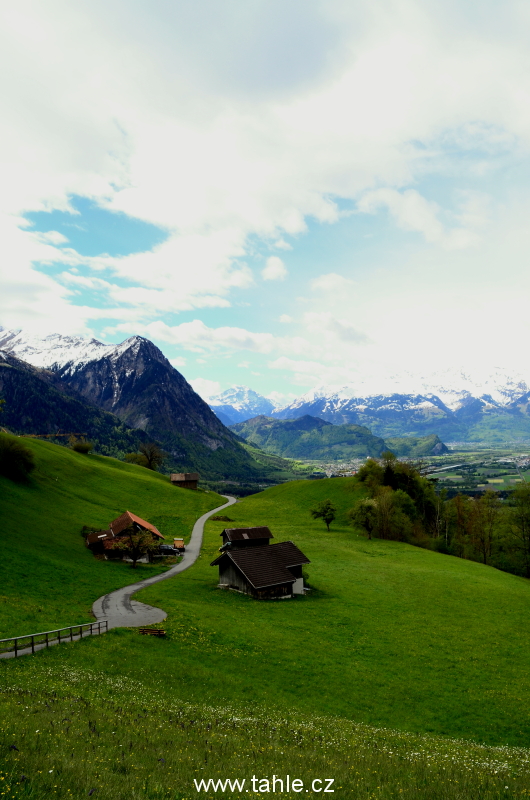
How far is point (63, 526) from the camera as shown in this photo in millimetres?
75438

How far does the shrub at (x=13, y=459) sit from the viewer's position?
85.8 meters

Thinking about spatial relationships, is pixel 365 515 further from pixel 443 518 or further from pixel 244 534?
pixel 443 518

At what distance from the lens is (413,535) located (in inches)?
4284

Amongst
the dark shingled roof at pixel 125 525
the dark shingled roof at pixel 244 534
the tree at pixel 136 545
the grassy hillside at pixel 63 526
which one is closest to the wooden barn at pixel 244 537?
the dark shingled roof at pixel 244 534

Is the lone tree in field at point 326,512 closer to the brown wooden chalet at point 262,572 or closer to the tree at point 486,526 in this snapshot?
the tree at point 486,526

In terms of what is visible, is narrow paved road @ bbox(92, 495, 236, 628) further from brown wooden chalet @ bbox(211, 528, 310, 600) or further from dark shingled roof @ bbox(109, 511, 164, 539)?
dark shingled roof @ bbox(109, 511, 164, 539)

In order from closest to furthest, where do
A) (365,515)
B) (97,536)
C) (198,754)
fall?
(198,754) → (97,536) → (365,515)

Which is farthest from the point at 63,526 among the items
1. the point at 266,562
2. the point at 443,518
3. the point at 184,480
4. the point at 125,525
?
the point at 443,518

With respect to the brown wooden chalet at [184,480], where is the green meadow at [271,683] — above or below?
above

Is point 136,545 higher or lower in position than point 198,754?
lower

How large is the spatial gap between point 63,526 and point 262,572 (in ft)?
133

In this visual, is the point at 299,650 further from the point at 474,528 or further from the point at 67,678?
the point at 474,528

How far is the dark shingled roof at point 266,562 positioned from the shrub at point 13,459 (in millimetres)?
52771

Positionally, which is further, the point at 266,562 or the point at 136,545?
the point at 136,545
